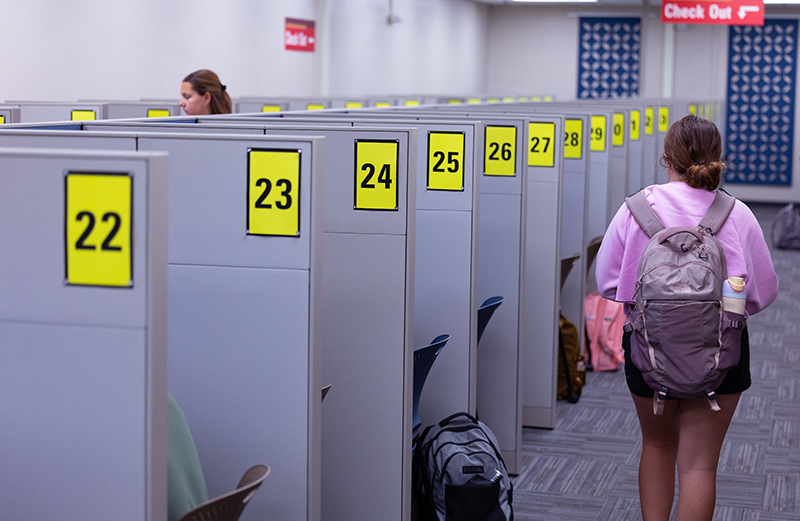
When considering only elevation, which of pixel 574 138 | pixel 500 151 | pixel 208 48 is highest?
pixel 208 48

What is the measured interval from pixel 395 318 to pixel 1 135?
979mm

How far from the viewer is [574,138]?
14.0 feet

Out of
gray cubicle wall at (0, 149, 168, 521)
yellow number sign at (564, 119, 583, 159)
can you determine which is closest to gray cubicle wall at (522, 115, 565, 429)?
yellow number sign at (564, 119, 583, 159)

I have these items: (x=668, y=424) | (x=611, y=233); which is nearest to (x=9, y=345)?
(x=611, y=233)

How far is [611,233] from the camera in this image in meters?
2.36

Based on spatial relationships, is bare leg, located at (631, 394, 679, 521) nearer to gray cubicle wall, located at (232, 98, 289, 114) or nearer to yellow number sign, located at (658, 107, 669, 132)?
gray cubicle wall, located at (232, 98, 289, 114)

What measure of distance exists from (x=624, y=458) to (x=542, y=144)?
1258mm

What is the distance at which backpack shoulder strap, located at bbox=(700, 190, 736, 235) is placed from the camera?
221cm

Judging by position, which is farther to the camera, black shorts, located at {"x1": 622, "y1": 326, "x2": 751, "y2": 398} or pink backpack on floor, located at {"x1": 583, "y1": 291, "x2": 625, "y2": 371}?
pink backpack on floor, located at {"x1": 583, "y1": 291, "x2": 625, "y2": 371}

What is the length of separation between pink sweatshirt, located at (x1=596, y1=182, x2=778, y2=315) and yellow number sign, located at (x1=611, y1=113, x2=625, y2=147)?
10.4 ft

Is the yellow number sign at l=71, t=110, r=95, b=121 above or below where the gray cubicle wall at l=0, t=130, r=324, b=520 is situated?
above

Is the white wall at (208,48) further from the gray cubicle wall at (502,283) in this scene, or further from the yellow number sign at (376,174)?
the yellow number sign at (376,174)

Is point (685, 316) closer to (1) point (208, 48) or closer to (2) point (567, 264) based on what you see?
(2) point (567, 264)

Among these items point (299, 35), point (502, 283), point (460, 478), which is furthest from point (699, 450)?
point (299, 35)
